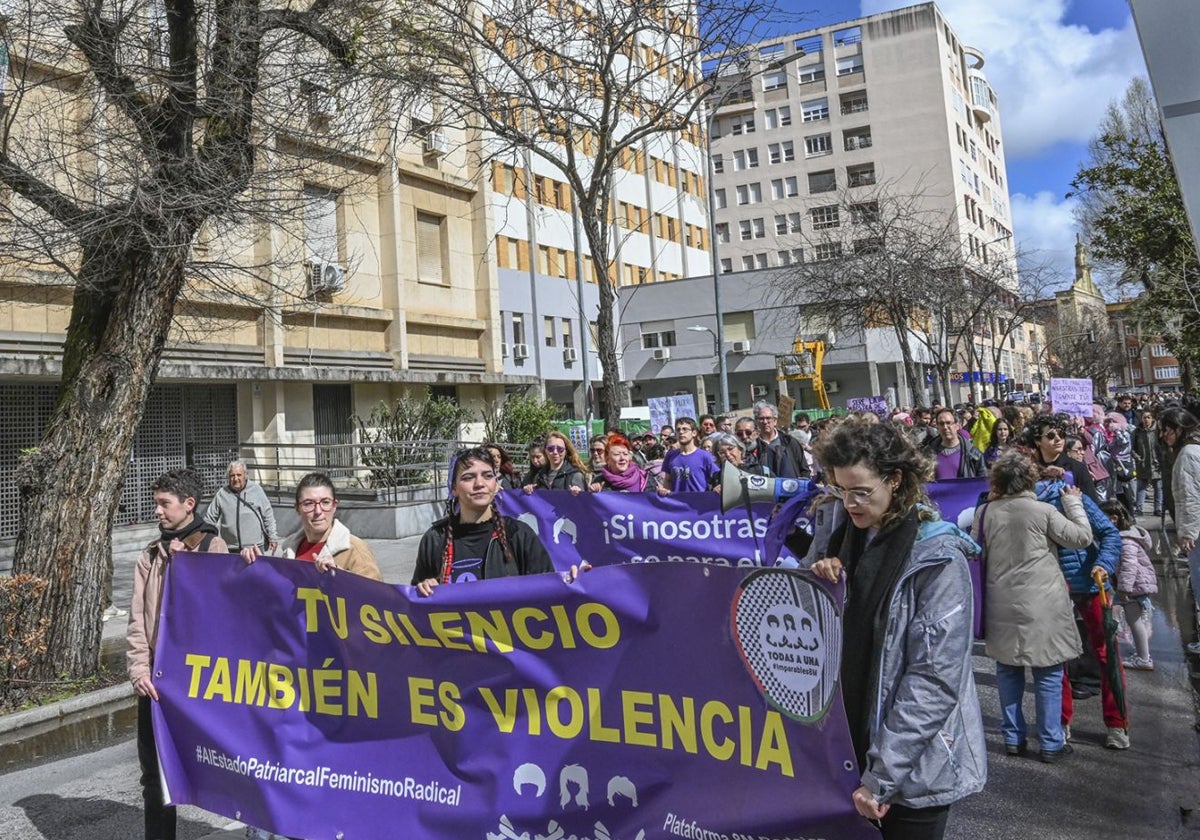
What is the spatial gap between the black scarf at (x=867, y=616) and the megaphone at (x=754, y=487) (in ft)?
8.44

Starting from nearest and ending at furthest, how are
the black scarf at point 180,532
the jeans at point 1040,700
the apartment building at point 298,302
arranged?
the black scarf at point 180,532, the jeans at point 1040,700, the apartment building at point 298,302

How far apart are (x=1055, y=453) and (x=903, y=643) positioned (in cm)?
471

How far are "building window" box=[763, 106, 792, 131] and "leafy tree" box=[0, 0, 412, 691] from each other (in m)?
64.0

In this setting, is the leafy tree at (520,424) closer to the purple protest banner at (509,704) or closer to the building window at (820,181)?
the purple protest banner at (509,704)

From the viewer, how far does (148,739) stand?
4.43 meters

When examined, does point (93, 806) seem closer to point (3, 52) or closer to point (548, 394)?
point (3, 52)

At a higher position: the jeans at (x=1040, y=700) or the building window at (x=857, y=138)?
the building window at (x=857, y=138)

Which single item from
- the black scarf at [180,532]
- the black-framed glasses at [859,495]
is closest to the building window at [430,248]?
the black scarf at [180,532]

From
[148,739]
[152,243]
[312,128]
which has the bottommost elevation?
A: [148,739]

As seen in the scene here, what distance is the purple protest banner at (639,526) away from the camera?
7762 millimetres

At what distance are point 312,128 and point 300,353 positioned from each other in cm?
1582

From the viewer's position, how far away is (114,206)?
319 inches

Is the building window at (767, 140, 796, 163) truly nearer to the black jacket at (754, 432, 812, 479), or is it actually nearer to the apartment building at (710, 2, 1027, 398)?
the apartment building at (710, 2, 1027, 398)

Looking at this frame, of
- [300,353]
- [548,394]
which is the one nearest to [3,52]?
[300,353]
